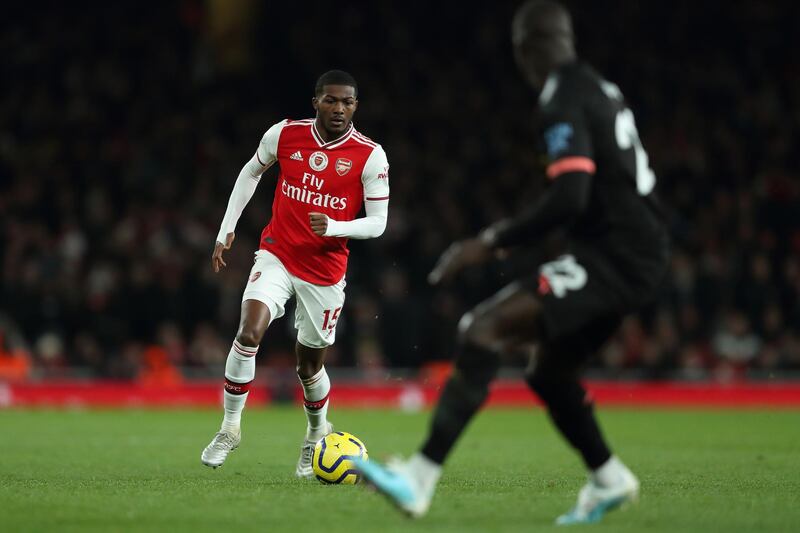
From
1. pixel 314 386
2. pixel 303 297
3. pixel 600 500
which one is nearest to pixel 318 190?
pixel 303 297

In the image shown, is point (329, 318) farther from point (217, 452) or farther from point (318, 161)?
point (217, 452)

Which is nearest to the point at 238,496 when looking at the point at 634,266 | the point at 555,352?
the point at 555,352

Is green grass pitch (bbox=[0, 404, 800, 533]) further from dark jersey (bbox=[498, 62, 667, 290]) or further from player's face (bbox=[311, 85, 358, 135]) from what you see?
player's face (bbox=[311, 85, 358, 135])

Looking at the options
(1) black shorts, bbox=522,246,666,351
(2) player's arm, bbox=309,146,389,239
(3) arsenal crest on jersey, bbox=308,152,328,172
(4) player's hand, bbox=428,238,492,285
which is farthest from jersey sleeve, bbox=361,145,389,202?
(4) player's hand, bbox=428,238,492,285

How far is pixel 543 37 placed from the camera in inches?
234

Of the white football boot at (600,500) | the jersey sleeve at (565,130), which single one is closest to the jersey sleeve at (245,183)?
the jersey sleeve at (565,130)

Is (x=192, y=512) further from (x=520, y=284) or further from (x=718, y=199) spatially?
(x=718, y=199)

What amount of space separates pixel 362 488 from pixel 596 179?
2787mm

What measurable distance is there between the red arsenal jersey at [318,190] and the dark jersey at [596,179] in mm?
2836

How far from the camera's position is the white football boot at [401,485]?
5758 mm

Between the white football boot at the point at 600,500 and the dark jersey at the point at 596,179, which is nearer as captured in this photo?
the dark jersey at the point at 596,179

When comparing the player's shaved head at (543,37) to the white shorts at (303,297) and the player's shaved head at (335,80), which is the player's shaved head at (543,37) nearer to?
the player's shaved head at (335,80)

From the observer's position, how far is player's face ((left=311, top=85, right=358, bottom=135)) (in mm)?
8570

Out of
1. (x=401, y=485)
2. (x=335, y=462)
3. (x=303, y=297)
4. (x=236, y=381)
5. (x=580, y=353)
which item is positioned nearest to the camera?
(x=401, y=485)
